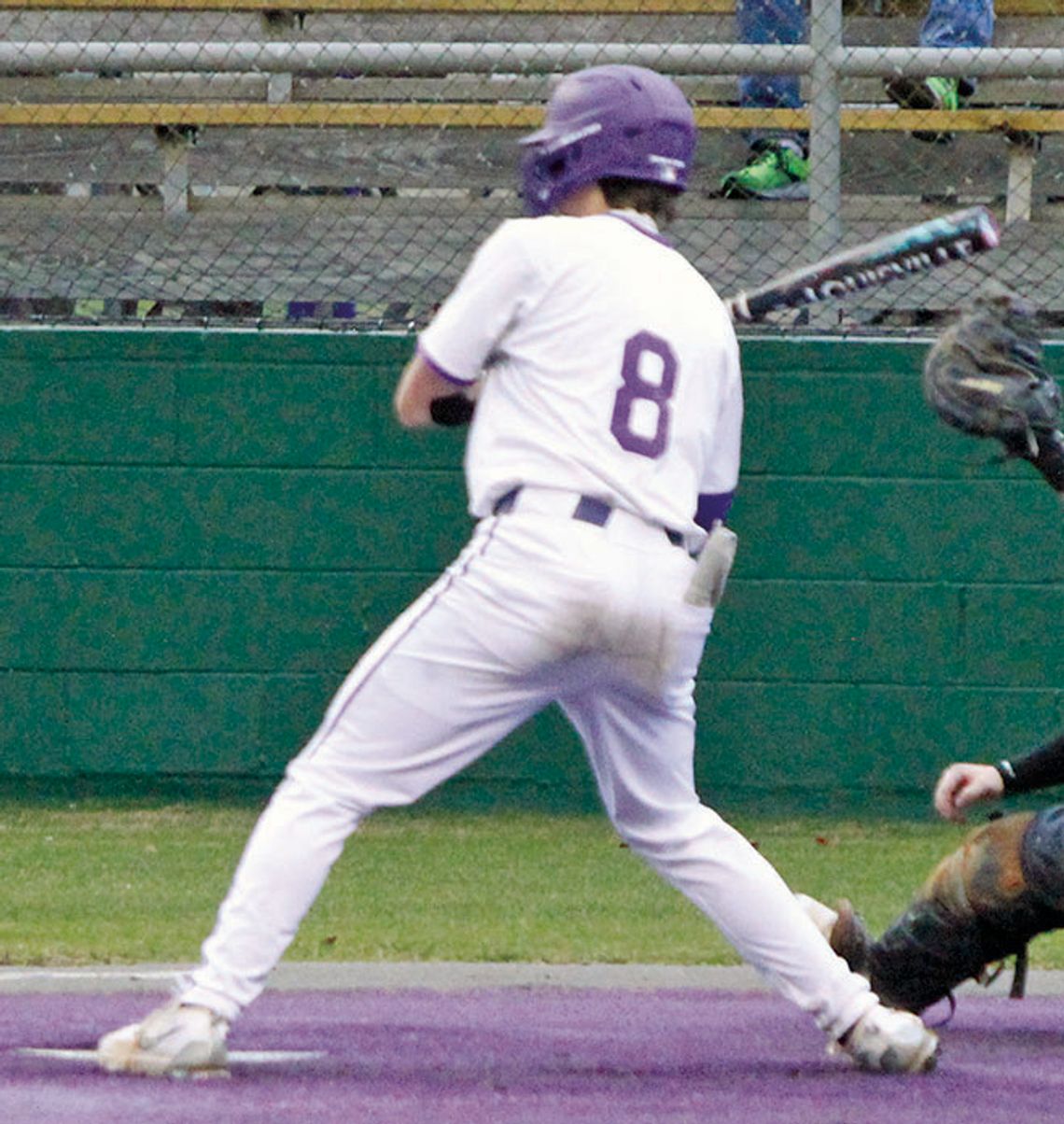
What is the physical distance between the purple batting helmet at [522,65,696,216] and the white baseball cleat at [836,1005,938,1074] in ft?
5.13

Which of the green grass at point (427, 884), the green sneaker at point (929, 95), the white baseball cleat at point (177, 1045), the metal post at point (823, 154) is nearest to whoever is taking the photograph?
the white baseball cleat at point (177, 1045)

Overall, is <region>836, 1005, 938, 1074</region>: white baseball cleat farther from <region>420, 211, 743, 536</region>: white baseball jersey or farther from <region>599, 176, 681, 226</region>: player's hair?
<region>599, 176, 681, 226</region>: player's hair

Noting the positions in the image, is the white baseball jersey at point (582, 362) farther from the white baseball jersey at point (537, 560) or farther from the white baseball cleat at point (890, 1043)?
the white baseball cleat at point (890, 1043)

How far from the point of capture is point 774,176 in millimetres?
9023

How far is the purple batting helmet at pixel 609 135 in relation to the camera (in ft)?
14.4

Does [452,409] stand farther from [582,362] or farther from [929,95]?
[929,95]

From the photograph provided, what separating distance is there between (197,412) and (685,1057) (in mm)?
4189

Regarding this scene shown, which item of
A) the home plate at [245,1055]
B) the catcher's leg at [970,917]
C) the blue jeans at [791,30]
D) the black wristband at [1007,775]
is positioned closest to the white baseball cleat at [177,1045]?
the home plate at [245,1055]

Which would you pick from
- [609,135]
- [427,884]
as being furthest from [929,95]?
[609,135]

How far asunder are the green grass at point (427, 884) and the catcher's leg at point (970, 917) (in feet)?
3.76

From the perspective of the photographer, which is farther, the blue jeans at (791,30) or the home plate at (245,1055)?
the blue jeans at (791,30)

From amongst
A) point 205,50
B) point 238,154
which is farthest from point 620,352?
point 238,154

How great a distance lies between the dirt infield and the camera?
4.03 meters

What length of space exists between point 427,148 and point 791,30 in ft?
5.02
